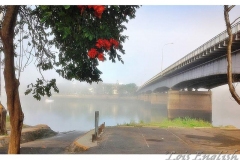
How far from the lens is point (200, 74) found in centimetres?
2394

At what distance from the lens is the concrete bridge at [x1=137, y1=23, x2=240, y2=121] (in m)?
17.4

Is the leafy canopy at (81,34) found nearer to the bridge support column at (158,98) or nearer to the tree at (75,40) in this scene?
the tree at (75,40)

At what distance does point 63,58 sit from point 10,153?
2546mm

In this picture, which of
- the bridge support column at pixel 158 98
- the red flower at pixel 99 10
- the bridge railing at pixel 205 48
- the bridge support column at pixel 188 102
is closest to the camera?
the red flower at pixel 99 10

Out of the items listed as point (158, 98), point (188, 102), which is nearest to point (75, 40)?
point (188, 102)

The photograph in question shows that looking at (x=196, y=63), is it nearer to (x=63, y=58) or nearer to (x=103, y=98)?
(x=103, y=98)

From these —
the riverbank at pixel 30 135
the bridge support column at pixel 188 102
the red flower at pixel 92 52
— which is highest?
the red flower at pixel 92 52

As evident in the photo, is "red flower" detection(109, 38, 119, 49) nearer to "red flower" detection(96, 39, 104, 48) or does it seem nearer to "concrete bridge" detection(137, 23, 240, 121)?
"red flower" detection(96, 39, 104, 48)

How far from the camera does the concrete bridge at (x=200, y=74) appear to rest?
685 inches

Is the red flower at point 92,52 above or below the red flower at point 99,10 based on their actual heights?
below

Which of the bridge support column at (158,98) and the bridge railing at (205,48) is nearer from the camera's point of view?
the bridge railing at (205,48)

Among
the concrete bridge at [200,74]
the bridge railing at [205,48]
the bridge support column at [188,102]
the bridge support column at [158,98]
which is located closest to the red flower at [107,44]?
→ the concrete bridge at [200,74]
